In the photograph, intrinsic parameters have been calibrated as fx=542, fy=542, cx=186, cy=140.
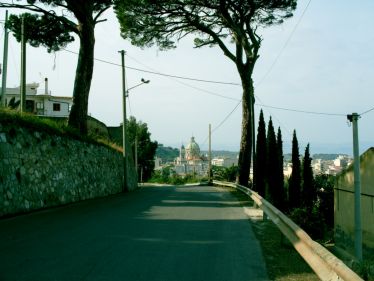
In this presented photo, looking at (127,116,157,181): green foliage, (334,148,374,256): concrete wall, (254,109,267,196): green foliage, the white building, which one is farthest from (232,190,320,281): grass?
(127,116,157,181): green foliage

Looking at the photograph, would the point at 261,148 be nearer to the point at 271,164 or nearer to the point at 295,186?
the point at 271,164

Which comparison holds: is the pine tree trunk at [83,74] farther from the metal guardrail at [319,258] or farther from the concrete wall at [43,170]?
the metal guardrail at [319,258]

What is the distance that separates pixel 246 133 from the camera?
33.9 metres

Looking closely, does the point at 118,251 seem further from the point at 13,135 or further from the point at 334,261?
the point at 13,135

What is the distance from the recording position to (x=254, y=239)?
10375 mm

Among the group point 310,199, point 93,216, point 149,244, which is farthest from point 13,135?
point 310,199

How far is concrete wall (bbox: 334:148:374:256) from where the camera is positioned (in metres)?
19.8

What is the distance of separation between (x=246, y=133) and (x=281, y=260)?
85.0ft

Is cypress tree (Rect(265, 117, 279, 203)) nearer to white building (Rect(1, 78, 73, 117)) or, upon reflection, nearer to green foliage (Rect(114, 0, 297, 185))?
green foliage (Rect(114, 0, 297, 185))

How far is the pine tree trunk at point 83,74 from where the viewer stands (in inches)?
1041

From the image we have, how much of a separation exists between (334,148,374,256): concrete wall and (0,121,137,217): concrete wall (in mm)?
10636

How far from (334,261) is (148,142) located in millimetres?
95732

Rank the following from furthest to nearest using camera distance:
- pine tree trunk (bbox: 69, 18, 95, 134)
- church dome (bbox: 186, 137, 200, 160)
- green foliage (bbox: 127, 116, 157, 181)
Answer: church dome (bbox: 186, 137, 200, 160), green foliage (bbox: 127, 116, 157, 181), pine tree trunk (bbox: 69, 18, 95, 134)

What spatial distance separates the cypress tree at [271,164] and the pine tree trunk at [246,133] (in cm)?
1434
